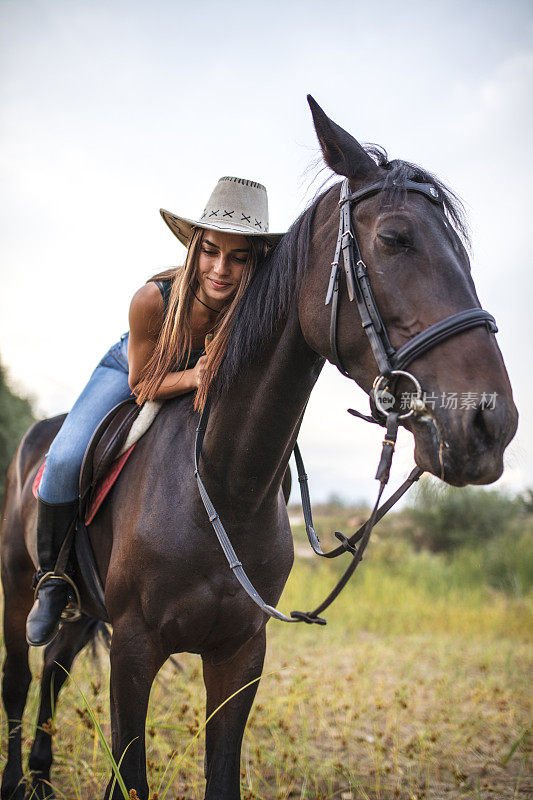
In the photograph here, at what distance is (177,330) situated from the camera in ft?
7.37

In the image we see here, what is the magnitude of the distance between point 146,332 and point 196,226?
496 mm

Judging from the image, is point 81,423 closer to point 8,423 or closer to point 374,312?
point 374,312

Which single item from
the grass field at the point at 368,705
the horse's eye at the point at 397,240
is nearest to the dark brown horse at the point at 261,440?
the horse's eye at the point at 397,240

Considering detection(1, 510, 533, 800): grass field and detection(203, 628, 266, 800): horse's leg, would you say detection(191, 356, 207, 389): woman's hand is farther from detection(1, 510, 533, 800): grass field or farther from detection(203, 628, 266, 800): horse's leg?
detection(1, 510, 533, 800): grass field

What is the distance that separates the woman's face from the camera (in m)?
2.22

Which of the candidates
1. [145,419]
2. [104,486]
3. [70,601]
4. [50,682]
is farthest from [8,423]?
[145,419]

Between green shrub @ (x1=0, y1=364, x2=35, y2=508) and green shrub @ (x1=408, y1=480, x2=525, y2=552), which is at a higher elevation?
green shrub @ (x1=0, y1=364, x2=35, y2=508)

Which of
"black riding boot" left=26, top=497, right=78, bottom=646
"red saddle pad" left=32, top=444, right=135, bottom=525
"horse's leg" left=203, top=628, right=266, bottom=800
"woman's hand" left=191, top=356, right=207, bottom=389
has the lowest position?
"horse's leg" left=203, top=628, right=266, bottom=800

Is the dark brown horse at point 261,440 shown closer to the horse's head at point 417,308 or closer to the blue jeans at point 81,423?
the horse's head at point 417,308

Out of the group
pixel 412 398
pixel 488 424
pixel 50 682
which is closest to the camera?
pixel 488 424

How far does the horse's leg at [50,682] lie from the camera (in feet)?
10.2

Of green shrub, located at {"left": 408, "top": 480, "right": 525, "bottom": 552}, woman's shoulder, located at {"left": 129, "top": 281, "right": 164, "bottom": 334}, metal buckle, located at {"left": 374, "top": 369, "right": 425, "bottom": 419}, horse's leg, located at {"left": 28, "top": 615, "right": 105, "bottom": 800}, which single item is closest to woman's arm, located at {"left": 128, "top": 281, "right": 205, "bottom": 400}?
woman's shoulder, located at {"left": 129, "top": 281, "right": 164, "bottom": 334}

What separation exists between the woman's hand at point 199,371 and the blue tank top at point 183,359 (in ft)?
0.48

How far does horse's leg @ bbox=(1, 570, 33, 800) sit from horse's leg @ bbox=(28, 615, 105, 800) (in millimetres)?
108
